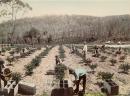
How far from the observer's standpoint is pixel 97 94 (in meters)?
12.3

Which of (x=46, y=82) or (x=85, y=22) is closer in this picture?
(x=46, y=82)

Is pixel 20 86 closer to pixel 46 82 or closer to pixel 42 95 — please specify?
pixel 42 95

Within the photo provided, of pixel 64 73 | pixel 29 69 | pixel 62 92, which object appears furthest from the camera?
pixel 29 69

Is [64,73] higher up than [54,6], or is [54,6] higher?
[54,6]

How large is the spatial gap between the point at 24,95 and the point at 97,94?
2.72 meters

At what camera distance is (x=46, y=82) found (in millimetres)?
15305

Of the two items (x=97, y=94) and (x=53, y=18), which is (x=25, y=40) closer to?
(x=53, y=18)

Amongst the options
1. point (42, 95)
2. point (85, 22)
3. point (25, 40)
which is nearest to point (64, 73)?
point (42, 95)

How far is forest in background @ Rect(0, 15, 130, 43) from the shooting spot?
80.4 m

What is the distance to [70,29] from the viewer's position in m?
113

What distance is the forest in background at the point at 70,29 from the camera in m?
80.4

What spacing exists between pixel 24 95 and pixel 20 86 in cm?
63

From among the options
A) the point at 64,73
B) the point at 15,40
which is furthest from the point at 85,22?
the point at 64,73

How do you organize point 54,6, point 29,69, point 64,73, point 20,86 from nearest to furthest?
point 20,86
point 64,73
point 29,69
point 54,6
